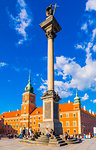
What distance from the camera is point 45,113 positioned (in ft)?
63.9

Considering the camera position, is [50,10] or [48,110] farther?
[50,10]

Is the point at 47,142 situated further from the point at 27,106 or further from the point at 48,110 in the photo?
the point at 27,106

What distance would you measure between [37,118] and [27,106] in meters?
7.96

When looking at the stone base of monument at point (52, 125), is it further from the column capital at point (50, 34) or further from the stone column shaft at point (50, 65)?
the column capital at point (50, 34)

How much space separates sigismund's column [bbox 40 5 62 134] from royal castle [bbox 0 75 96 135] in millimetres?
40173

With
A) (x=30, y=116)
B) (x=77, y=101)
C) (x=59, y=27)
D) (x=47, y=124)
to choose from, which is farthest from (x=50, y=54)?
(x=30, y=116)

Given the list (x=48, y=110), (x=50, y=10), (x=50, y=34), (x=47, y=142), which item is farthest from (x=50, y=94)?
(x=50, y=10)

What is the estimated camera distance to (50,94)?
64.6 ft

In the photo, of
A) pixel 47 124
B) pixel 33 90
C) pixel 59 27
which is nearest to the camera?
pixel 47 124

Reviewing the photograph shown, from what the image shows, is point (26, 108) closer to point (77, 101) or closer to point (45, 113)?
point (77, 101)

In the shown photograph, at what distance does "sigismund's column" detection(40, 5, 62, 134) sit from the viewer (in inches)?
733

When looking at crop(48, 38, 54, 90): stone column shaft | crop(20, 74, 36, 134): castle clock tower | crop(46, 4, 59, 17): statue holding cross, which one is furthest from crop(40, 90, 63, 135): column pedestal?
crop(20, 74, 36, 134): castle clock tower

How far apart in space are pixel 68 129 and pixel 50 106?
43756mm

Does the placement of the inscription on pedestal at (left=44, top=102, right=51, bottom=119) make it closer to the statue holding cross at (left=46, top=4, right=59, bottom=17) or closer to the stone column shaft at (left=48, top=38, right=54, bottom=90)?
the stone column shaft at (left=48, top=38, right=54, bottom=90)
